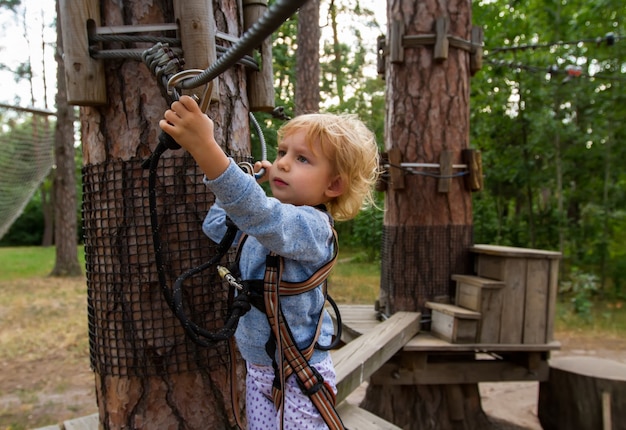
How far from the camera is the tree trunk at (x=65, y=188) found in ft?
40.1

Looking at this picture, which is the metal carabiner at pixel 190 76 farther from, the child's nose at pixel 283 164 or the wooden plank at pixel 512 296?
the wooden plank at pixel 512 296

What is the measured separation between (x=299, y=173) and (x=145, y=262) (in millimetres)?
558

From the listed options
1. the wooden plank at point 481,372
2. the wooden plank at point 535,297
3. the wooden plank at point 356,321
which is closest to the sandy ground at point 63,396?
the wooden plank at point 481,372

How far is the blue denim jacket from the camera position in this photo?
44.1 inches

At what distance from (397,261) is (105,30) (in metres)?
3.20

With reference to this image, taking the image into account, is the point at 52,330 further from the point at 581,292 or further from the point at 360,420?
the point at 581,292

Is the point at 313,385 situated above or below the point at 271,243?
below

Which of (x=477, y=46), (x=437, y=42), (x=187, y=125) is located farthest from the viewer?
(x=477, y=46)

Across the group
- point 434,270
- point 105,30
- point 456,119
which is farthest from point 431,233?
point 105,30

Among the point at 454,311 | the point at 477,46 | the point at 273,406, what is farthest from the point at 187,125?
the point at 477,46

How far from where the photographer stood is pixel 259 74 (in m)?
1.73

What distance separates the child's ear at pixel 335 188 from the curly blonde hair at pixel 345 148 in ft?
0.04

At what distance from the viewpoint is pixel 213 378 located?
1.61m

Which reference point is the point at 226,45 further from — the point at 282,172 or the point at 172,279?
the point at 172,279
